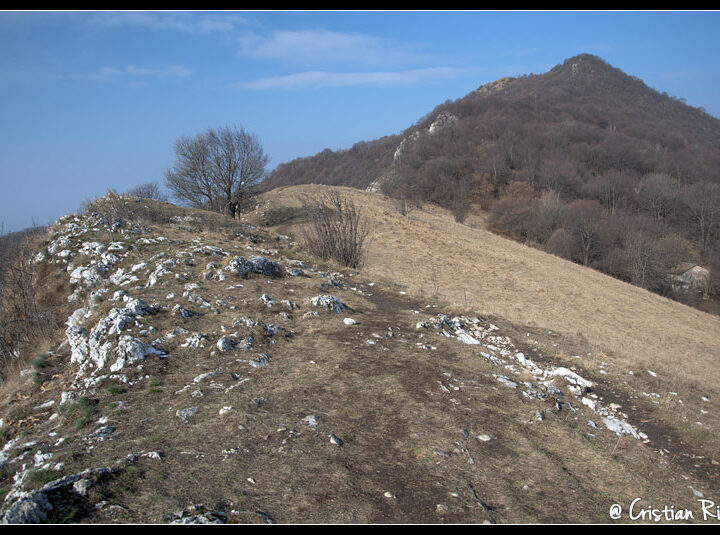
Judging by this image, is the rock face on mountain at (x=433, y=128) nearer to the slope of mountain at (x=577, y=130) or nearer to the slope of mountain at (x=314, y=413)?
the slope of mountain at (x=577, y=130)

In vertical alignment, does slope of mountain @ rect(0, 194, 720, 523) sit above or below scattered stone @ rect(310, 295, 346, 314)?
below

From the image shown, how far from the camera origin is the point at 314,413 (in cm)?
500

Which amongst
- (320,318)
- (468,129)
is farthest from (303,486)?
(468,129)

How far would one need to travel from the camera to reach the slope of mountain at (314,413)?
3.68 metres

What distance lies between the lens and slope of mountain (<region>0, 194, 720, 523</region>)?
12.1ft

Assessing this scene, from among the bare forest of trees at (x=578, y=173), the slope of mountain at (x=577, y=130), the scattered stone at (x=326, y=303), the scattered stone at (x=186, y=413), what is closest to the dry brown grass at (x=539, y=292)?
the scattered stone at (x=326, y=303)

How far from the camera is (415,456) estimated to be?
14.4 ft

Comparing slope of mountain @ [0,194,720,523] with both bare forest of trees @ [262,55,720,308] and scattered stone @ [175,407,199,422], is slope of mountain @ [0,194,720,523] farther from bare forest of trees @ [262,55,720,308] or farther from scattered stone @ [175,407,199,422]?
bare forest of trees @ [262,55,720,308]

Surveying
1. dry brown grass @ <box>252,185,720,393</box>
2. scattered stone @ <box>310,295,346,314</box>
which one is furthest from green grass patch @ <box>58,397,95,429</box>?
dry brown grass @ <box>252,185,720,393</box>

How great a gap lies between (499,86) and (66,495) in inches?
7028

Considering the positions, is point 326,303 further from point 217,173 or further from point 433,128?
point 433,128

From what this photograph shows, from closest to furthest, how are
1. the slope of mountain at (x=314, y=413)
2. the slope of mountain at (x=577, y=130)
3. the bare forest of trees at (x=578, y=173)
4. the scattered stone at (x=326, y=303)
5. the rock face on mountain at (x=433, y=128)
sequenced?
the slope of mountain at (x=314, y=413) < the scattered stone at (x=326, y=303) < the bare forest of trees at (x=578, y=173) < the slope of mountain at (x=577, y=130) < the rock face on mountain at (x=433, y=128)

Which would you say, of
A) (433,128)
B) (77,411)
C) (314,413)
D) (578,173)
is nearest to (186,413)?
(77,411)
